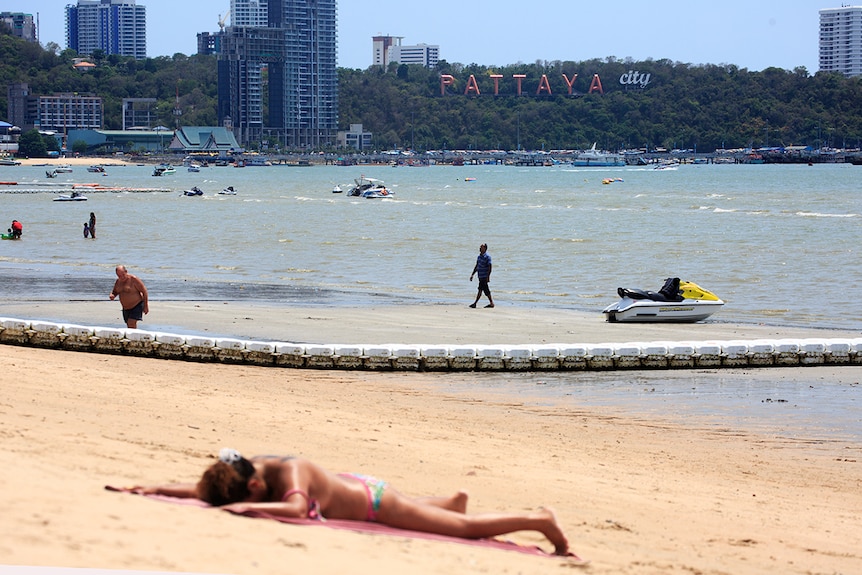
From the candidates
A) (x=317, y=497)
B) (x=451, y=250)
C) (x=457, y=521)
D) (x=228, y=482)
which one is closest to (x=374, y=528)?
(x=317, y=497)

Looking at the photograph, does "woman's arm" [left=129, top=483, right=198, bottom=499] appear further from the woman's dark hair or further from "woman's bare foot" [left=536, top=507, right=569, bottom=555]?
"woman's bare foot" [left=536, top=507, right=569, bottom=555]

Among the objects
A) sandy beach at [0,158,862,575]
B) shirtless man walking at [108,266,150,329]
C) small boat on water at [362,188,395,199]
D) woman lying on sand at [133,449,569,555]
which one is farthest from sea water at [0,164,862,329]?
woman lying on sand at [133,449,569,555]

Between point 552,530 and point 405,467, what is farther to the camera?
point 405,467

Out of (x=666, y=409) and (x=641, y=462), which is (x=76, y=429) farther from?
(x=666, y=409)

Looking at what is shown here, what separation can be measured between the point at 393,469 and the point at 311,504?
2.90m

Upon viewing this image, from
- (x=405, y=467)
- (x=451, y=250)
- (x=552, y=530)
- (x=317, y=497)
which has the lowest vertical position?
(x=451, y=250)

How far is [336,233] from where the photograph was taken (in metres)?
58.1

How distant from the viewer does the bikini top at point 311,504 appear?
6.82 meters

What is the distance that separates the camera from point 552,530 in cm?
731

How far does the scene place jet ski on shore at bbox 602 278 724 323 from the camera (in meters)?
22.9

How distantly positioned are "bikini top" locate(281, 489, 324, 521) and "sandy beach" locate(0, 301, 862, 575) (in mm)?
237

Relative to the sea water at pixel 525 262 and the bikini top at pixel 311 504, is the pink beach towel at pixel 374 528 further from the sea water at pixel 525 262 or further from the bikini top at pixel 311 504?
the sea water at pixel 525 262

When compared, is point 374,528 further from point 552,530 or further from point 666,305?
point 666,305

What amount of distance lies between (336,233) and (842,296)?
3094 cm
